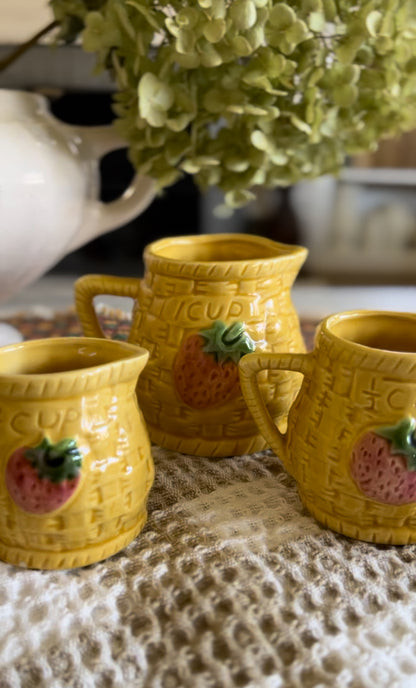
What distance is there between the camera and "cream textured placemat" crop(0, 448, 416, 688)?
11.6 inches

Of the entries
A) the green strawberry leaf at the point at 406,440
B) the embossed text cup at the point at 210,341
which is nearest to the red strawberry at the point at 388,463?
the green strawberry leaf at the point at 406,440

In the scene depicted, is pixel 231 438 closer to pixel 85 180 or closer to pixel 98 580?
pixel 98 580

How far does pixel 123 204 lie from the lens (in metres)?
0.66

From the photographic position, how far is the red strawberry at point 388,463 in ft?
1.17

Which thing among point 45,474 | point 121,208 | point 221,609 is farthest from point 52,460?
point 121,208

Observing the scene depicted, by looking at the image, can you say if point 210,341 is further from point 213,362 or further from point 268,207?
point 268,207

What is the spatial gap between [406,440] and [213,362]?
15 centimetres

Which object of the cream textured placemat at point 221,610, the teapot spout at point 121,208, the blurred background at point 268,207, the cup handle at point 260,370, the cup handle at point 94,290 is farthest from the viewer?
the blurred background at point 268,207

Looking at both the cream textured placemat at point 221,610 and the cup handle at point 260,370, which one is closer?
the cream textured placemat at point 221,610

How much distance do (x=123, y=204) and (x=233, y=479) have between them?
328 millimetres

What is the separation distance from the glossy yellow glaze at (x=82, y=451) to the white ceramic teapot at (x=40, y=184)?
203mm

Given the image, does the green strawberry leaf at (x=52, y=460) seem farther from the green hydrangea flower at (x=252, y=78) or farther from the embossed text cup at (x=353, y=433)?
the green hydrangea flower at (x=252, y=78)

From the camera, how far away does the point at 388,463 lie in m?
0.36

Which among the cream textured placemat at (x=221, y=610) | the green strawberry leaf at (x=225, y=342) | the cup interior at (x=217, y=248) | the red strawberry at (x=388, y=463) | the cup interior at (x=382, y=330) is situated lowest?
the cream textured placemat at (x=221, y=610)
